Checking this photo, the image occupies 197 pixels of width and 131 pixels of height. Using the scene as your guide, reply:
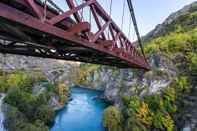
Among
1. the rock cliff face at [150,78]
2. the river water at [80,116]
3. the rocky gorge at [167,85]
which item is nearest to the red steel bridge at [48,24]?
the rocky gorge at [167,85]

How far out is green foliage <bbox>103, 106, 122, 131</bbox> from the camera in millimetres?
37994

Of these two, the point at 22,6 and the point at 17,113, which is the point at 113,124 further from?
the point at 22,6

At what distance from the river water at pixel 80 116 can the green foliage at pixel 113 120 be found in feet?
11.9

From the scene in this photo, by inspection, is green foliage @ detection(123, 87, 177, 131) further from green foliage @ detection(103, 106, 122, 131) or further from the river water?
the river water

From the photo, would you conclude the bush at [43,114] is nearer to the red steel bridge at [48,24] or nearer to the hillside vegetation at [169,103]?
the hillside vegetation at [169,103]

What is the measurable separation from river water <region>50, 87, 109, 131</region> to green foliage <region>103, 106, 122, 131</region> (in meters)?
3.64

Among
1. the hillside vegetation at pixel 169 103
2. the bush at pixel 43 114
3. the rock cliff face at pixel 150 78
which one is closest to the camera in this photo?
the hillside vegetation at pixel 169 103

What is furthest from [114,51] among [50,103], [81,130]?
[50,103]

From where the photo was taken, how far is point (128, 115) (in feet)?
122

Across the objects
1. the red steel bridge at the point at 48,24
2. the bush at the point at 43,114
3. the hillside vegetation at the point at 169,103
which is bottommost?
the bush at the point at 43,114

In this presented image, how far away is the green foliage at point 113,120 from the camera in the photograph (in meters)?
38.0

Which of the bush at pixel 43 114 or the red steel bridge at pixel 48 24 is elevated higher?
the red steel bridge at pixel 48 24

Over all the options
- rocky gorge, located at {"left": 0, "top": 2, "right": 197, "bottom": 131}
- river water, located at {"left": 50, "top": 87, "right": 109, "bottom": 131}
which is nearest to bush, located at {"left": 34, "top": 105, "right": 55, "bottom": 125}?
river water, located at {"left": 50, "top": 87, "right": 109, "bottom": 131}

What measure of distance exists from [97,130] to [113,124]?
6024 millimetres
